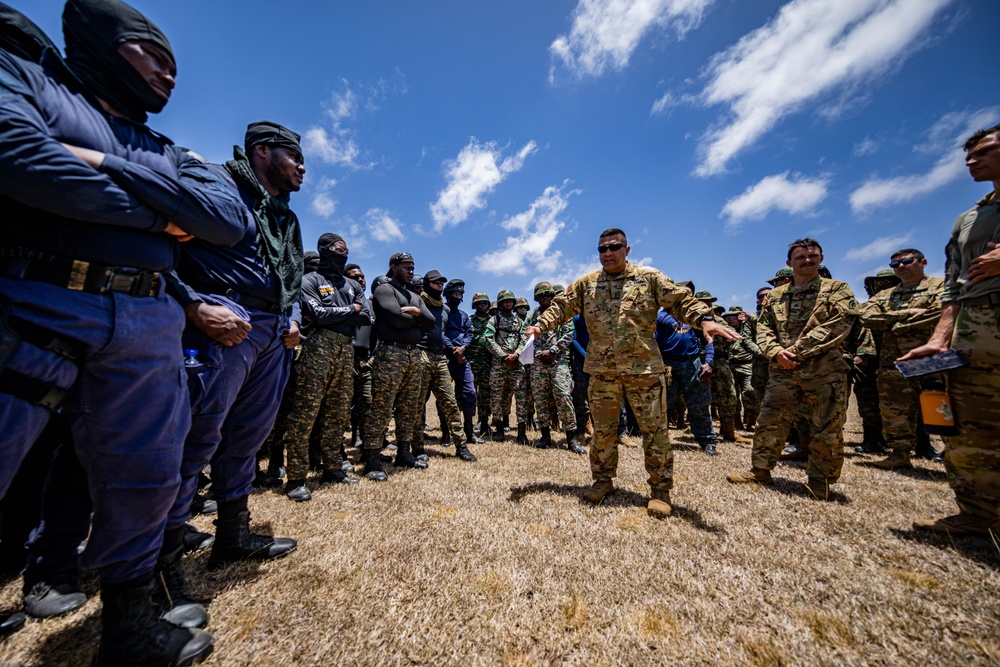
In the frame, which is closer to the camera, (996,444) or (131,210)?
(131,210)

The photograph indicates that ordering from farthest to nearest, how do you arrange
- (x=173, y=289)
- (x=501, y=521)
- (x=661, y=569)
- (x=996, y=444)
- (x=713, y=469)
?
(x=713, y=469)
(x=501, y=521)
(x=996, y=444)
(x=661, y=569)
(x=173, y=289)

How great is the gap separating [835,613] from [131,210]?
→ 3693 millimetres

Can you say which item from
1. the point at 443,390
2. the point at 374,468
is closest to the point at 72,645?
the point at 374,468

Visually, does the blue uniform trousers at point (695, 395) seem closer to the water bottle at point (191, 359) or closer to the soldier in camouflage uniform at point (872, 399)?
the soldier in camouflage uniform at point (872, 399)

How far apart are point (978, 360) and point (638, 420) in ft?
8.15

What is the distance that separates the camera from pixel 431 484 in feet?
14.4

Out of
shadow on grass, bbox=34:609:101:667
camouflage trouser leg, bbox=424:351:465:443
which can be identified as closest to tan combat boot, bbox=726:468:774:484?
camouflage trouser leg, bbox=424:351:465:443

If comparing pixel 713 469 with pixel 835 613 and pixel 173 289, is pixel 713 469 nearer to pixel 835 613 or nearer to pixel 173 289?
pixel 835 613

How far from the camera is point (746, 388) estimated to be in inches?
325

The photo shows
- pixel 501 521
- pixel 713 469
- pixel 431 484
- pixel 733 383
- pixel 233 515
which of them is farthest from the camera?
pixel 733 383

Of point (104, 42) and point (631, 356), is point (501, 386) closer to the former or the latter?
point (631, 356)

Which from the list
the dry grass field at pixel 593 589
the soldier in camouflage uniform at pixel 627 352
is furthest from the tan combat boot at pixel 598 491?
the dry grass field at pixel 593 589

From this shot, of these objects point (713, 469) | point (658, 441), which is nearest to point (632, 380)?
point (658, 441)

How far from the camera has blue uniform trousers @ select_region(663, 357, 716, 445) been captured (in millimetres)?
6559
